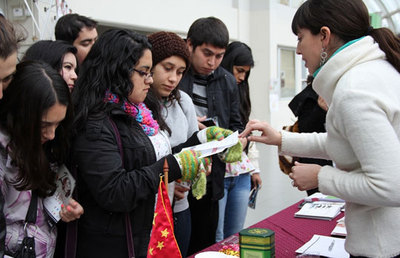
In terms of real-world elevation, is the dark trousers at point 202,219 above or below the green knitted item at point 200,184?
below

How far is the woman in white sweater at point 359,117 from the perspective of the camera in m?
0.96

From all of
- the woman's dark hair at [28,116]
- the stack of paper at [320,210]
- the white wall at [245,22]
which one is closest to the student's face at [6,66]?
the woman's dark hair at [28,116]

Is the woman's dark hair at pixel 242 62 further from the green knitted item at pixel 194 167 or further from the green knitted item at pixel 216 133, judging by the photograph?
the green knitted item at pixel 194 167

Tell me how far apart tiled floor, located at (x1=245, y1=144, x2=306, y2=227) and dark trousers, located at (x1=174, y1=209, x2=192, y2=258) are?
1.97 m

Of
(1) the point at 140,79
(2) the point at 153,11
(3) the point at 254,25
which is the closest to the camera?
(1) the point at 140,79

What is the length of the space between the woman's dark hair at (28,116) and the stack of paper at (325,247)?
976 mm

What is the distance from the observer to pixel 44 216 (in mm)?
1351

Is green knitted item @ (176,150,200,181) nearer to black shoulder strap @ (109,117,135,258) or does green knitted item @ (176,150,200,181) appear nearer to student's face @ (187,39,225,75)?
black shoulder strap @ (109,117,135,258)

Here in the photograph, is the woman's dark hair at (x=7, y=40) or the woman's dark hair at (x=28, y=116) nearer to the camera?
the woman's dark hair at (x=7, y=40)

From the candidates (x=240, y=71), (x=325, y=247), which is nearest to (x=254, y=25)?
(x=240, y=71)

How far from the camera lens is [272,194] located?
4.86 meters

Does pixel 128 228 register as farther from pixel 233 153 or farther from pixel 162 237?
pixel 233 153

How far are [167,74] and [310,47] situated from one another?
76 centimetres

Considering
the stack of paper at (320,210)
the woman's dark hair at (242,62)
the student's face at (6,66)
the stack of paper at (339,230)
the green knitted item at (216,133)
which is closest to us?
the student's face at (6,66)
